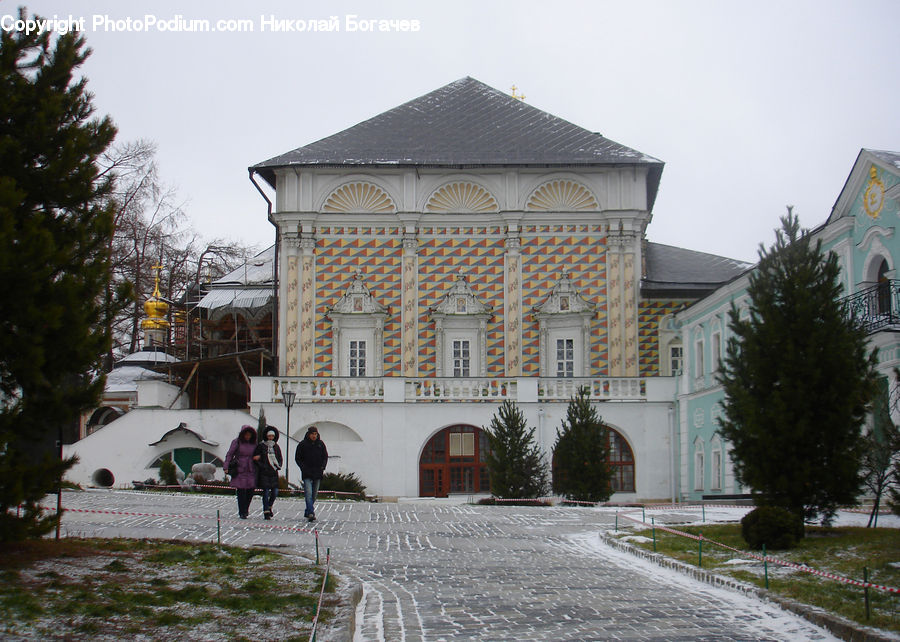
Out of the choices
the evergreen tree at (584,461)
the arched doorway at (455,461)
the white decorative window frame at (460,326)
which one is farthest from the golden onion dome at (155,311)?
the evergreen tree at (584,461)

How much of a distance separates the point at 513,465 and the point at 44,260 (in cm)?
1894

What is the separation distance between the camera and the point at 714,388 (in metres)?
31.5

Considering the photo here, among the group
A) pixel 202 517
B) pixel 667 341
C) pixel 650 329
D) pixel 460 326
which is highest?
pixel 460 326

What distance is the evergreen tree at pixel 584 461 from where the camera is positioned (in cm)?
2844

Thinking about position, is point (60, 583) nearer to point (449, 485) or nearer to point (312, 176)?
point (449, 485)

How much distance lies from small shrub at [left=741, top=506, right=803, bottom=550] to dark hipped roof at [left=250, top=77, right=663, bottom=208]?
24454 millimetres

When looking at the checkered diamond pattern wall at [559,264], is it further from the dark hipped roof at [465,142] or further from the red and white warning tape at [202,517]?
the red and white warning tape at [202,517]

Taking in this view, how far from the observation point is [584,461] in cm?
2856

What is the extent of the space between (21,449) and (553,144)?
29.8 meters

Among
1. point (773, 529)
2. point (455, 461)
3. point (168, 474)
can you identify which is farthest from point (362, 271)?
point (773, 529)

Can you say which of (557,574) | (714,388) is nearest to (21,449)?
(557,574)

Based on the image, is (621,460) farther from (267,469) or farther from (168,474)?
(267,469)

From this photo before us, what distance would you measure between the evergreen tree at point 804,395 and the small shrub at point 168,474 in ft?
65.6

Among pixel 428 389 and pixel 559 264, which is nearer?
pixel 428 389
